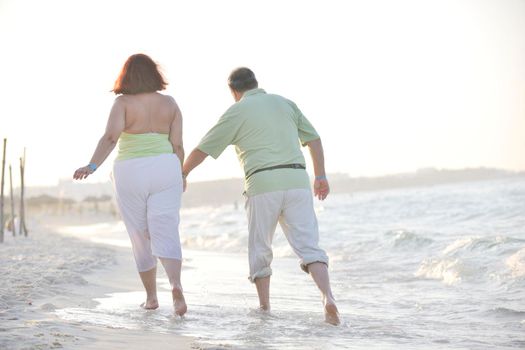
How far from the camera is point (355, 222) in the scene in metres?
20.6

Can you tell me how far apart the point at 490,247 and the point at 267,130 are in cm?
593

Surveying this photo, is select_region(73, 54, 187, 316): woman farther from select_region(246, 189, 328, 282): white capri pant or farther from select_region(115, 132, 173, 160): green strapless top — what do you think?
select_region(246, 189, 328, 282): white capri pant

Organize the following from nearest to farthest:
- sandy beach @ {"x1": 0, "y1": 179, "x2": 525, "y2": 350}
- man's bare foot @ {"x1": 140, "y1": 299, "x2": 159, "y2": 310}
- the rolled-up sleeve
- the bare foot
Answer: sandy beach @ {"x1": 0, "y1": 179, "x2": 525, "y2": 350} → the bare foot → the rolled-up sleeve → man's bare foot @ {"x1": 140, "y1": 299, "x2": 159, "y2": 310}

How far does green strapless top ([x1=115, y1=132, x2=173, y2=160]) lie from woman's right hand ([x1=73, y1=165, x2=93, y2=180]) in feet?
0.83

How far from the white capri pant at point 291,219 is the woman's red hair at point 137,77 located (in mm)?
1011

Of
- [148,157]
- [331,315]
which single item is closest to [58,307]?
[148,157]

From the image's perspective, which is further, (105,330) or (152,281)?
(152,281)

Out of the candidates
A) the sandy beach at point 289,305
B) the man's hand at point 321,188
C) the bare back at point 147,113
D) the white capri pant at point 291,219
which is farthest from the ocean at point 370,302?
the bare back at point 147,113

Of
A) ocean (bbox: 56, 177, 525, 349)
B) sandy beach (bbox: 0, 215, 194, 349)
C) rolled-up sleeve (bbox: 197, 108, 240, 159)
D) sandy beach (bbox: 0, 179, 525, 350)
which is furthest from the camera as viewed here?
rolled-up sleeve (bbox: 197, 108, 240, 159)

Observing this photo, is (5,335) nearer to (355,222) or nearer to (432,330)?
(432,330)

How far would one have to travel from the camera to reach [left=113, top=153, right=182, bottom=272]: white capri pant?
4.49m

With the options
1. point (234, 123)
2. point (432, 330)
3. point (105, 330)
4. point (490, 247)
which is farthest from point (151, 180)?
point (490, 247)

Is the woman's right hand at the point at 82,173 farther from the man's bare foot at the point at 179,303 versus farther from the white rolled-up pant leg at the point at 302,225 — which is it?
the white rolled-up pant leg at the point at 302,225

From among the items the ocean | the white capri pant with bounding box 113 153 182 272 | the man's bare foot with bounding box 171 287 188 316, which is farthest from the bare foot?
the white capri pant with bounding box 113 153 182 272
